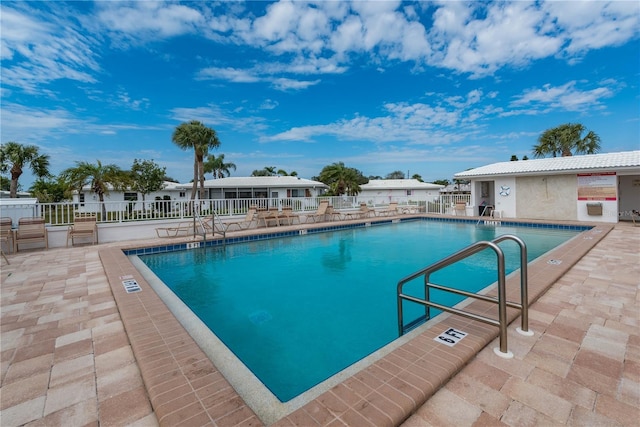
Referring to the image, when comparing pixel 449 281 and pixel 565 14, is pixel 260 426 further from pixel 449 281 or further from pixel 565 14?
pixel 565 14

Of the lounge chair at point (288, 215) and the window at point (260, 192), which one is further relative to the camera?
the window at point (260, 192)

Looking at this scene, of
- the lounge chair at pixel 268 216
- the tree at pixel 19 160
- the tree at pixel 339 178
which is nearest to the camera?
the lounge chair at pixel 268 216

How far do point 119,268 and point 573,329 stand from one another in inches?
265

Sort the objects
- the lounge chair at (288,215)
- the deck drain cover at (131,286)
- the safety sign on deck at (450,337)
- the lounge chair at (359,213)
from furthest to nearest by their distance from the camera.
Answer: the lounge chair at (359,213), the lounge chair at (288,215), the deck drain cover at (131,286), the safety sign on deck at (450,337)

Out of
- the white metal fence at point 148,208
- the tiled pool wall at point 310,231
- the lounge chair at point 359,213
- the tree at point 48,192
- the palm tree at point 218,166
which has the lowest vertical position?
the tiled pool wall at point 310,231

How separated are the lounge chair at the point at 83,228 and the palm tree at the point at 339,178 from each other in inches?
803

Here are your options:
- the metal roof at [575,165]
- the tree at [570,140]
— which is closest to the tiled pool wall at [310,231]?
the metal roof at [575,165]

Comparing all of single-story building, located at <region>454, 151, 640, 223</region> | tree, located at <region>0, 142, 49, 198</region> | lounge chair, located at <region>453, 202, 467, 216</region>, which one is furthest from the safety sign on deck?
tree, located at <region>0, 142, 49, 198</region>

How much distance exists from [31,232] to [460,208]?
17.3 meters

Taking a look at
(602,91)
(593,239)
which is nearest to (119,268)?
(593,239)

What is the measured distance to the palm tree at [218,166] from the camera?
41.5m

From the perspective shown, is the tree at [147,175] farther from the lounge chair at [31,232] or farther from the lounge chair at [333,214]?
the lounge chair at [333,214]

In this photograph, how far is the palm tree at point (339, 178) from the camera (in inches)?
1057

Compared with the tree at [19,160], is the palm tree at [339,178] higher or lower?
lower
